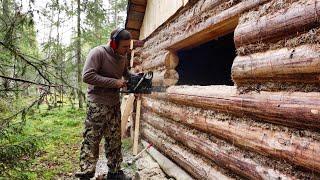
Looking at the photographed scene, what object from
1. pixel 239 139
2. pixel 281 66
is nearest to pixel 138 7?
pixel 239 139

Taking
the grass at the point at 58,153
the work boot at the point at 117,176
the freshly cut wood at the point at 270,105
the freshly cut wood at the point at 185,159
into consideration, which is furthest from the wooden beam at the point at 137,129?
the freshly cut wood at the point at 270,105

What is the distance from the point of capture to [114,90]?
15.9 feet

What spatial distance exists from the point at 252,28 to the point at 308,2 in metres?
0.74

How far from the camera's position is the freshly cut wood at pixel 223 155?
2.72m

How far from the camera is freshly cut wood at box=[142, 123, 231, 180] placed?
375 centimetres

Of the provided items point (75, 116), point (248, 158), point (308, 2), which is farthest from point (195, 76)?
point (75, 116)

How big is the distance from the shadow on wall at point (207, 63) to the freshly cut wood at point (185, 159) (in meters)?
1.48

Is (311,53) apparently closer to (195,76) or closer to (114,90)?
(114,90)

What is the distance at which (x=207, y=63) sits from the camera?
761 cm

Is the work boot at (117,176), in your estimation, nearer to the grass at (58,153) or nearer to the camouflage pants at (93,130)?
the camouflage pants at (93,130)

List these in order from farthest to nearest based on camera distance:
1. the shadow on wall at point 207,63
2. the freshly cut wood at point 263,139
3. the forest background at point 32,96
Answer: the shadow on wall at point 207,63 < the forest background at point 32,96 < the freshly cut wood at point 263,139

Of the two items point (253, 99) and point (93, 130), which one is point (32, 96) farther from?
point (253, 99)

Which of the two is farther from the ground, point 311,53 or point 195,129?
point 311,53

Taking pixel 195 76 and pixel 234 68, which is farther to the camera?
pixel 195 76
